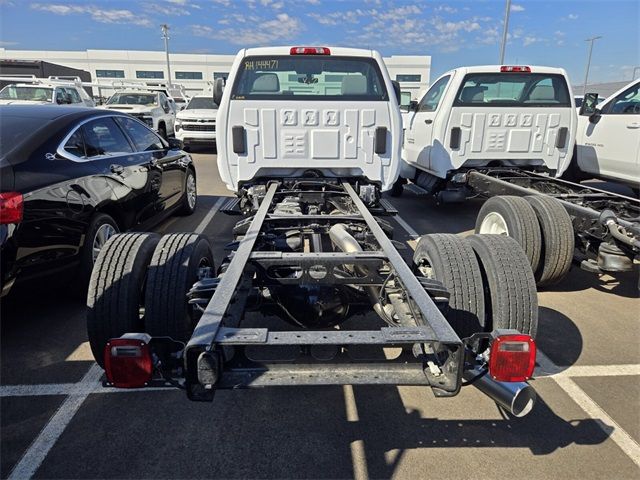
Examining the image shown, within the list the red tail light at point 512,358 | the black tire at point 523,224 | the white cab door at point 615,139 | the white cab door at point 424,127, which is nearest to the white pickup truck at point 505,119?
the white cab door at point 424,127

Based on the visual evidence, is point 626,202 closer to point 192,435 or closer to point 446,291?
point 446,291

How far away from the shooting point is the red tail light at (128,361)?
6.26 ft

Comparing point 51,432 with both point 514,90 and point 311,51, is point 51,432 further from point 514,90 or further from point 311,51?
point 514,90

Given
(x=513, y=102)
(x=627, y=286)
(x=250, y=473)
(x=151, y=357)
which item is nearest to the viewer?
(x=151, y=357)

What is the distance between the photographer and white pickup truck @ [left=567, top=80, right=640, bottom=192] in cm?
644

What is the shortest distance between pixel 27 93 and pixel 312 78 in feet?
40.0

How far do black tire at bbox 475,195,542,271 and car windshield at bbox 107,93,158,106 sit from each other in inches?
598

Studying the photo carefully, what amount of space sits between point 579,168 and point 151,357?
26.2 feet

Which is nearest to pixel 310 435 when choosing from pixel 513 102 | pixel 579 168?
pixel 513 102

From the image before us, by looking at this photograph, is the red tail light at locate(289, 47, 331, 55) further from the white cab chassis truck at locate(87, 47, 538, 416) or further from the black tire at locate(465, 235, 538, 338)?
the black tire at locate(465, 235, 538, 338)

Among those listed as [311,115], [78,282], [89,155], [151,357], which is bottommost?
[78,282]

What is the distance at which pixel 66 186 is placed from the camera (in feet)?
12.0

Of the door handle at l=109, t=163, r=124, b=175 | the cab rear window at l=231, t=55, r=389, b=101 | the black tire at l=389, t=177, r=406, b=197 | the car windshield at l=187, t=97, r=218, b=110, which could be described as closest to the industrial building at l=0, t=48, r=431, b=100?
the car windshield at l=187, t=97, r=218, b=110

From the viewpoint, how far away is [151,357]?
1940 millimetres
